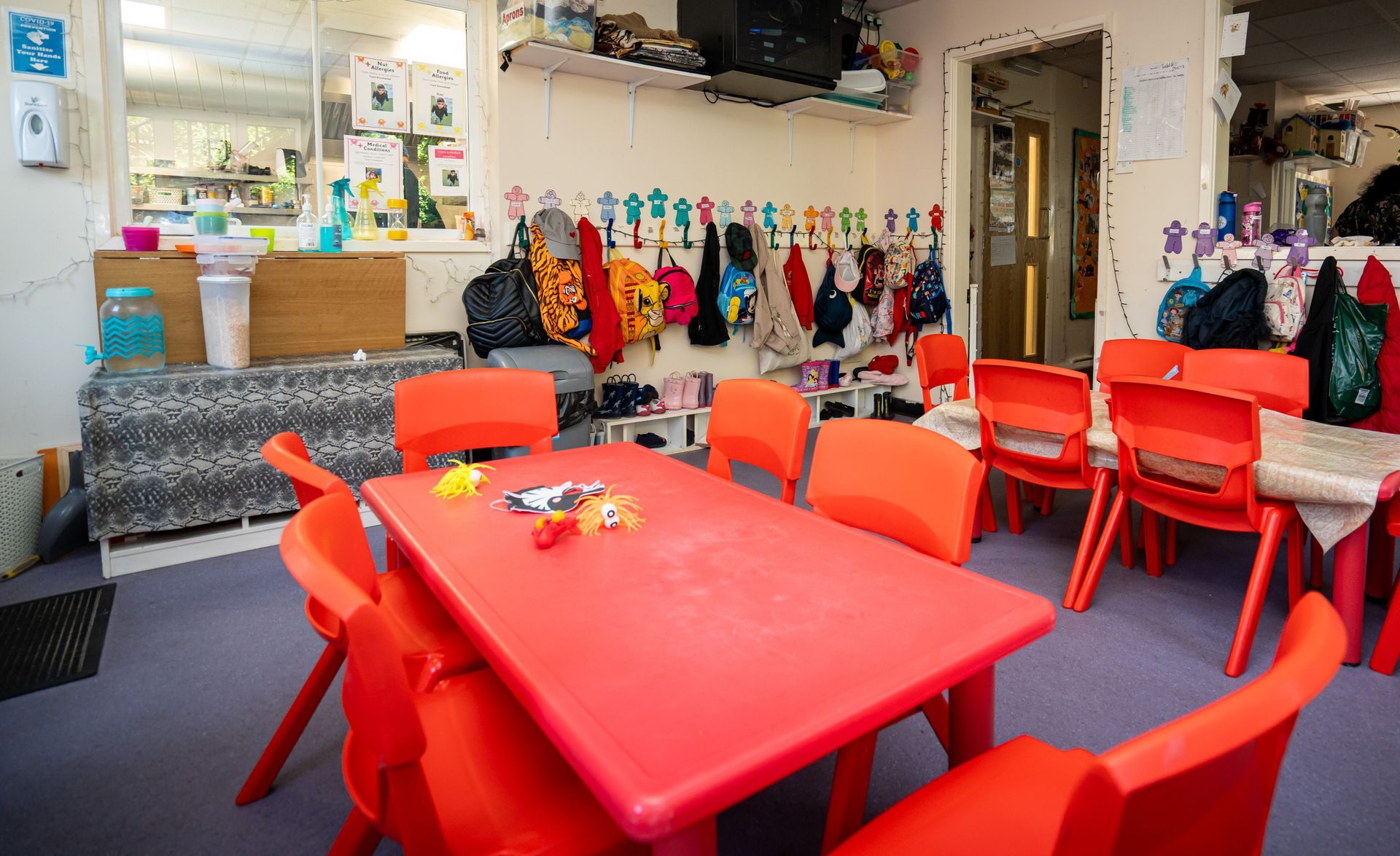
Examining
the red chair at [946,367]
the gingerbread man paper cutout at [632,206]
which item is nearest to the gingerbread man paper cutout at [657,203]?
the gingerbread man paper cutout at [632,206]

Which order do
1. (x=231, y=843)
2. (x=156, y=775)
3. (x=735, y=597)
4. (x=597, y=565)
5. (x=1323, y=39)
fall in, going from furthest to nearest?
(x=1323, y=39)
(x=156, y=775)
(x=231, y=843)
(x=597, y=565)
(x=735, y=597)

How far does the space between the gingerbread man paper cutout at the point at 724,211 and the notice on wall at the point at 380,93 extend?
1.85 metres

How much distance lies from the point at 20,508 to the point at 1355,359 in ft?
17.8

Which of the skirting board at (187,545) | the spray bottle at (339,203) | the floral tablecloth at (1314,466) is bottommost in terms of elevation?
the skirting board at (187,545)

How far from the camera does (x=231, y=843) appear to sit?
1.63 metres

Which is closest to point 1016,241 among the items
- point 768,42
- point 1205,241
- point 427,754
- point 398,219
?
point 1205,241

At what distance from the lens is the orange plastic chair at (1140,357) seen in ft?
11.0

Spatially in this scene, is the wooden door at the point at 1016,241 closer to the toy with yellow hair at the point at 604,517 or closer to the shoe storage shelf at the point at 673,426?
the shoe storage shelf at the point at 673,426

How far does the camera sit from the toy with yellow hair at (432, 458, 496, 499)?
168cm

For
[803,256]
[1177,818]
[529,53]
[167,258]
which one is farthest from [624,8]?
[1177,818]

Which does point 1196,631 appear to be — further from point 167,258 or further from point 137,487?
point 167,258

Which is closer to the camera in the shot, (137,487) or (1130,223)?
(137,487)

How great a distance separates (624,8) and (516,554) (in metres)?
4.08

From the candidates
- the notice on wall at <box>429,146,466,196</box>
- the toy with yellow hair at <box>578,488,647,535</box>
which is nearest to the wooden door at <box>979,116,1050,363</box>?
the notice on wall at <box>429,146,466,196</box>
